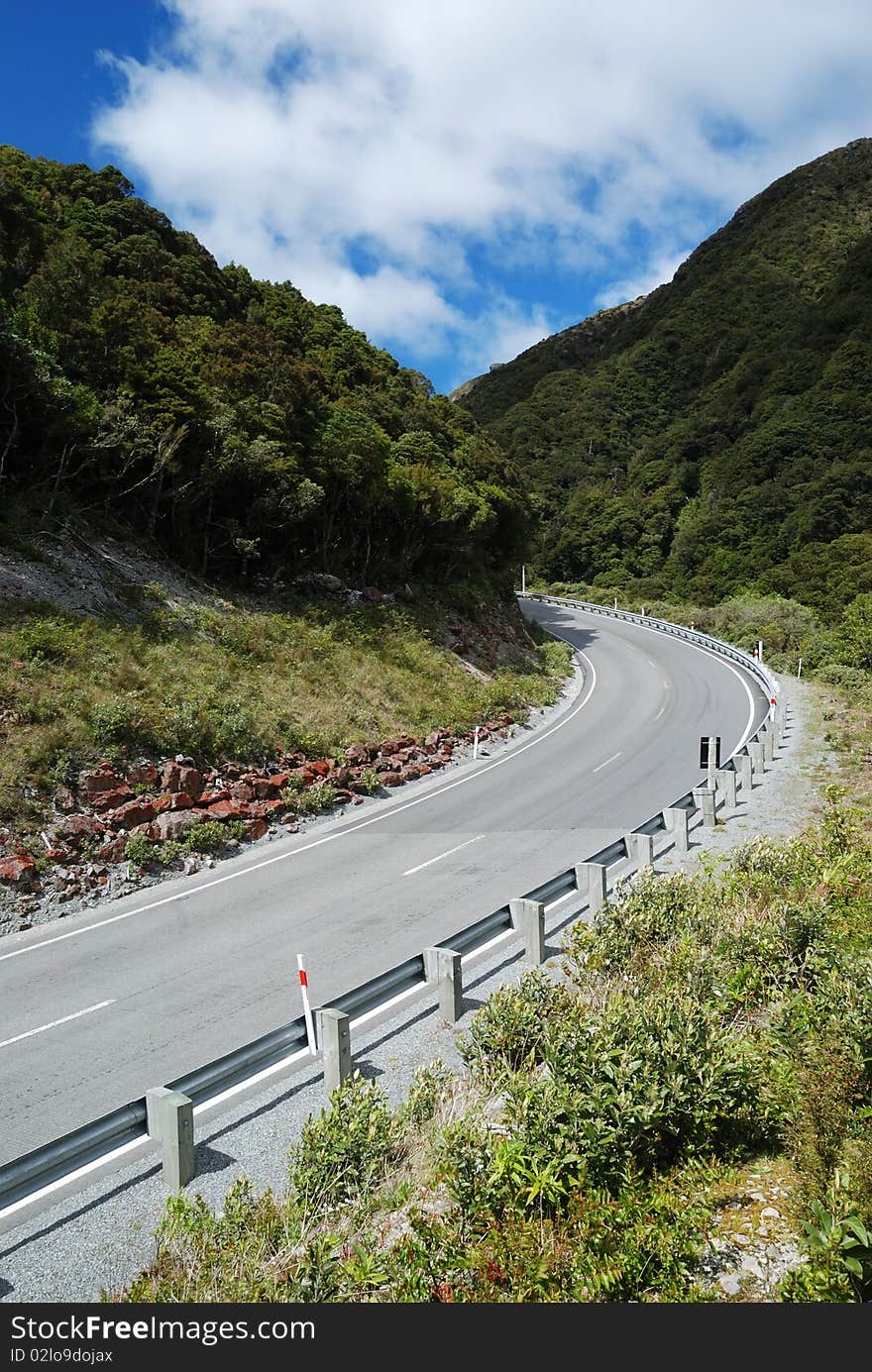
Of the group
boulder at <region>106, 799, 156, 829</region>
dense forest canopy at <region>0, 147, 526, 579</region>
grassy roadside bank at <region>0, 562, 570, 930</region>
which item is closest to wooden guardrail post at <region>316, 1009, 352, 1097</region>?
grassy roadside bank at <region>0, 562, 570, 930</region>

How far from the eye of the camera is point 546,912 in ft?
38.1

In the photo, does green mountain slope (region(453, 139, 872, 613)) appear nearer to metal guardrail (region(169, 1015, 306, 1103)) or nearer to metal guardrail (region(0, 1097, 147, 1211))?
metal guardrail (region(169, 1015, 306, 1103))

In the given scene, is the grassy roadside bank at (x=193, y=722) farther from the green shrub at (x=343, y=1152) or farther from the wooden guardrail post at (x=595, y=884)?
the green shrub at (x=343, y=1152)

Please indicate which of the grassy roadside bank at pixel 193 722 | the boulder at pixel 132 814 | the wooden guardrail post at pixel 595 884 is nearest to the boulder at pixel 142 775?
the grassy roadside bank at pixel 193 722

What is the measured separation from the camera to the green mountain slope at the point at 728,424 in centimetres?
6819

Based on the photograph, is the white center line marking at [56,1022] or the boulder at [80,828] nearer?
the white center line marking at [56,1022]

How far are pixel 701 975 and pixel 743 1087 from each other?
1707 millimetres

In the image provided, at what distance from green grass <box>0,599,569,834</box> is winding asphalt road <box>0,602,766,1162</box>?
2.82m

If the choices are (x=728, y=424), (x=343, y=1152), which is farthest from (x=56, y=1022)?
(x=728, y=424)

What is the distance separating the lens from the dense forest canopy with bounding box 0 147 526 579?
24.3m

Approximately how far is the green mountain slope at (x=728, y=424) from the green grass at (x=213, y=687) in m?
40.3

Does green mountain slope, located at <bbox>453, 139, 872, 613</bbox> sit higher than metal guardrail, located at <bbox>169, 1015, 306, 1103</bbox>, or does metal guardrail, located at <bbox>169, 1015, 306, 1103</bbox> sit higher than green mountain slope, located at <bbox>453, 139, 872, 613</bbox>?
green mountain slope, located at <bbox>453, 139, 872, 613</bbox>

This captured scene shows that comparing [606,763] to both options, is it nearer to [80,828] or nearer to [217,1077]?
[80,828]

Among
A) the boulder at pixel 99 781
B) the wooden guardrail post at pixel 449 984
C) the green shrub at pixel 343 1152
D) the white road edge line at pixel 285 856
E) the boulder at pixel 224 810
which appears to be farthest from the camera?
the boulder at pixel 224 810
